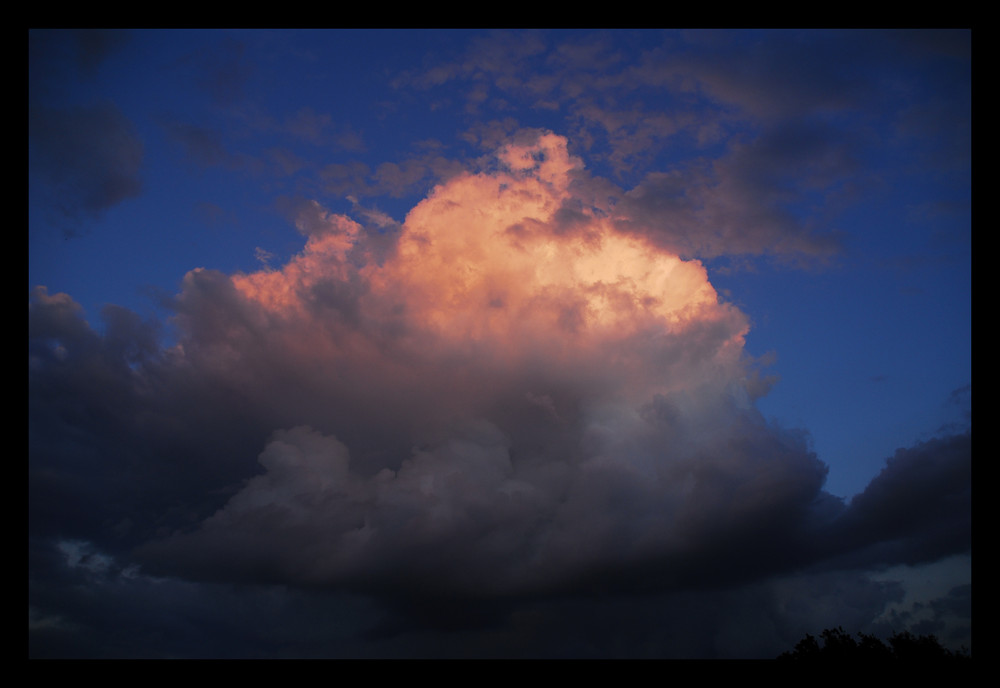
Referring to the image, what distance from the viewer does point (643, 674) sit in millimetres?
47875

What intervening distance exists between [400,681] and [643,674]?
21899 mm

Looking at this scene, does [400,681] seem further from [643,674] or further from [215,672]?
[643,674]

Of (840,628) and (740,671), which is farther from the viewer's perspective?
(840,628)
